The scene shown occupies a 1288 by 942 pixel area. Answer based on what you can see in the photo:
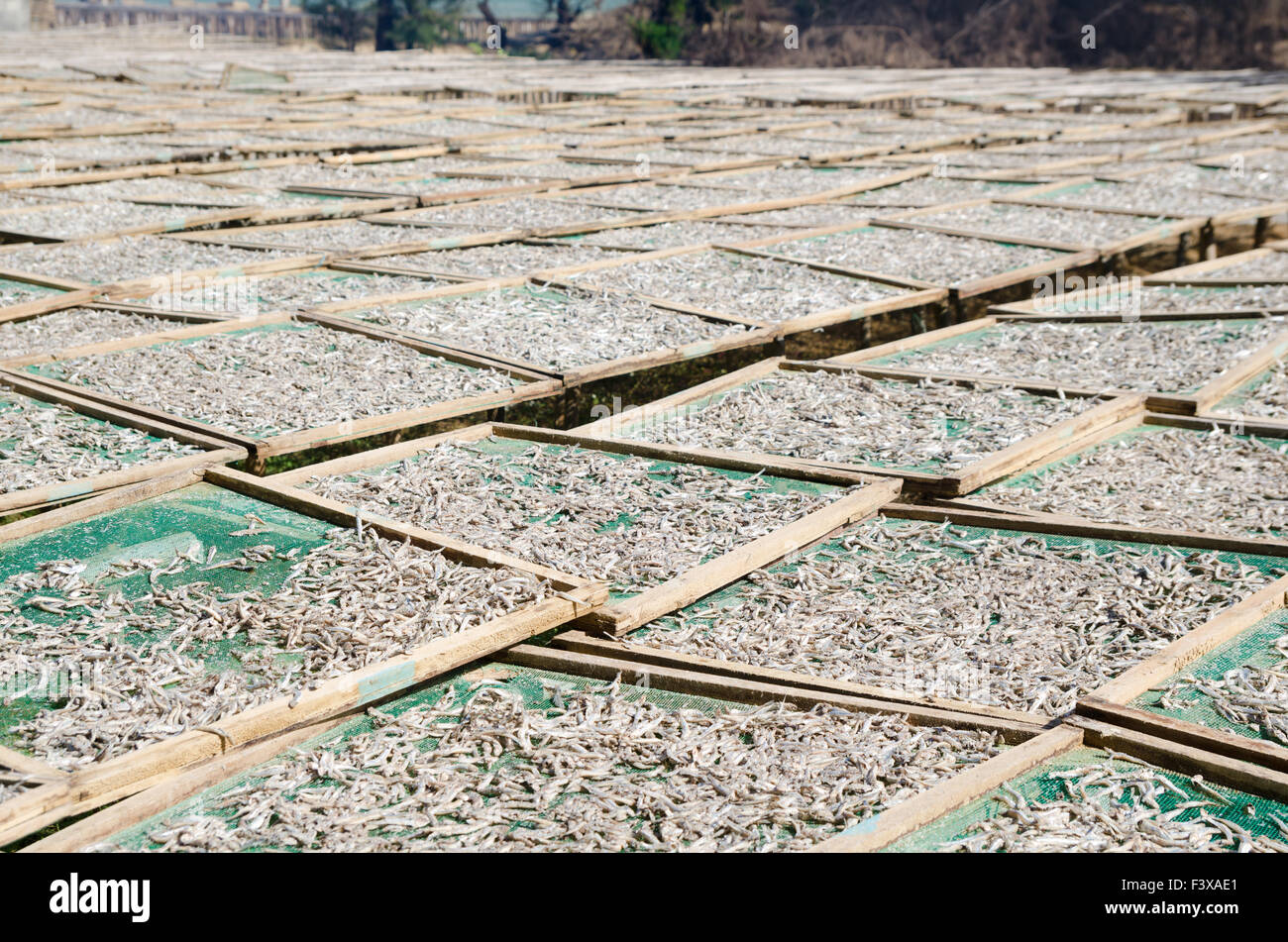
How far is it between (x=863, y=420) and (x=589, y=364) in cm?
126

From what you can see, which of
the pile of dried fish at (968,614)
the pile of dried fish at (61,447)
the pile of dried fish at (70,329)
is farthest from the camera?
the pile of dried fish at (70,329)

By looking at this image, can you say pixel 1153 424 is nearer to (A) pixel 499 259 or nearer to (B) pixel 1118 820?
(B) pixel 1118 820

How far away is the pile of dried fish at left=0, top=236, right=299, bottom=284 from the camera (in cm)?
690

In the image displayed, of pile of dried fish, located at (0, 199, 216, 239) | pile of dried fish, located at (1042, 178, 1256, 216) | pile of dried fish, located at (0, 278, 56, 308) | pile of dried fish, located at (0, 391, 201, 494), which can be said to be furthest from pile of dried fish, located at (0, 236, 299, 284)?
pile of dried fish, located at (1042, 178, 1256, 216)

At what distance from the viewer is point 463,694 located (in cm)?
295

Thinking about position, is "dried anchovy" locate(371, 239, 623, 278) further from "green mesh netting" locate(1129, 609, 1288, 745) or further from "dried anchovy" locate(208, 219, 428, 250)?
"green mesh netting" locate(1129, 609, 1288, 745)

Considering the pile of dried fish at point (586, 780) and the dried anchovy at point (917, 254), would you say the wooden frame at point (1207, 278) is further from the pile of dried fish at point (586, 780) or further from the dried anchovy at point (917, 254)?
the pile of dried fish at point (586, 780)

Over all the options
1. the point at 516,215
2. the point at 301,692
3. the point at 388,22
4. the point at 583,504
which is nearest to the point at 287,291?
the point at 516,215

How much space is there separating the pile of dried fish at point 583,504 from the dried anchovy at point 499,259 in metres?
2.84

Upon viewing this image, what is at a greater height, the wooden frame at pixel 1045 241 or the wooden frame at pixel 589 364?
the wooden frame at pixel 1045 241

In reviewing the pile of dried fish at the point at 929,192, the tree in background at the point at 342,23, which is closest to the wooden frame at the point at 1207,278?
the pile of dried fish at the point at 929,192

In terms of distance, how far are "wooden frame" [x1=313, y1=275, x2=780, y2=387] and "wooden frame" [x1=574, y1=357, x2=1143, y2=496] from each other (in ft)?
1.30

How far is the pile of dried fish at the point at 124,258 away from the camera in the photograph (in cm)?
690
